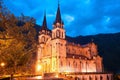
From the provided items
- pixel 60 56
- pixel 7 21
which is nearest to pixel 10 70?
pixel 7 21

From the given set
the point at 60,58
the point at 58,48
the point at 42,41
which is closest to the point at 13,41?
the point at 58,48

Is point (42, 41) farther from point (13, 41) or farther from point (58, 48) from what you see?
point (13, 41)

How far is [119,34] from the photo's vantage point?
18725 centimetres

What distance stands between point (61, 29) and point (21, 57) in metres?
40.2

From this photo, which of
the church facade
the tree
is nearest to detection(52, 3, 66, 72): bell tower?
the church facade

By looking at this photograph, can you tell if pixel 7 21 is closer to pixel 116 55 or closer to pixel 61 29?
pixel 61 29

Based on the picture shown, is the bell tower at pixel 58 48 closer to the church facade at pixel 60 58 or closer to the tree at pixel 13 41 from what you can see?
the church facade at pixel 60 58

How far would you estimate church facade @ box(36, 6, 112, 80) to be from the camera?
61.4m

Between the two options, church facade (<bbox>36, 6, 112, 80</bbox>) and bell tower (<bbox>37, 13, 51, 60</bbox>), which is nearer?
church facade (<bbox>36, 6, 112, 80</bbox>)

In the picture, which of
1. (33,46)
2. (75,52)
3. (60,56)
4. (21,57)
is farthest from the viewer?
(75,52)

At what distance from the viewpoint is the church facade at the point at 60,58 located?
6141cm

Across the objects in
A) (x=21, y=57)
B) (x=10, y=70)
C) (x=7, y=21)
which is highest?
(x=7, y=21)

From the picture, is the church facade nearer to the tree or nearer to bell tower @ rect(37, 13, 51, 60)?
bell tower @ rect(37, 13, 51, 60)

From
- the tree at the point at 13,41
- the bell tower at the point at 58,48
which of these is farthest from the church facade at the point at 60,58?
the tree at the point at 13,41
